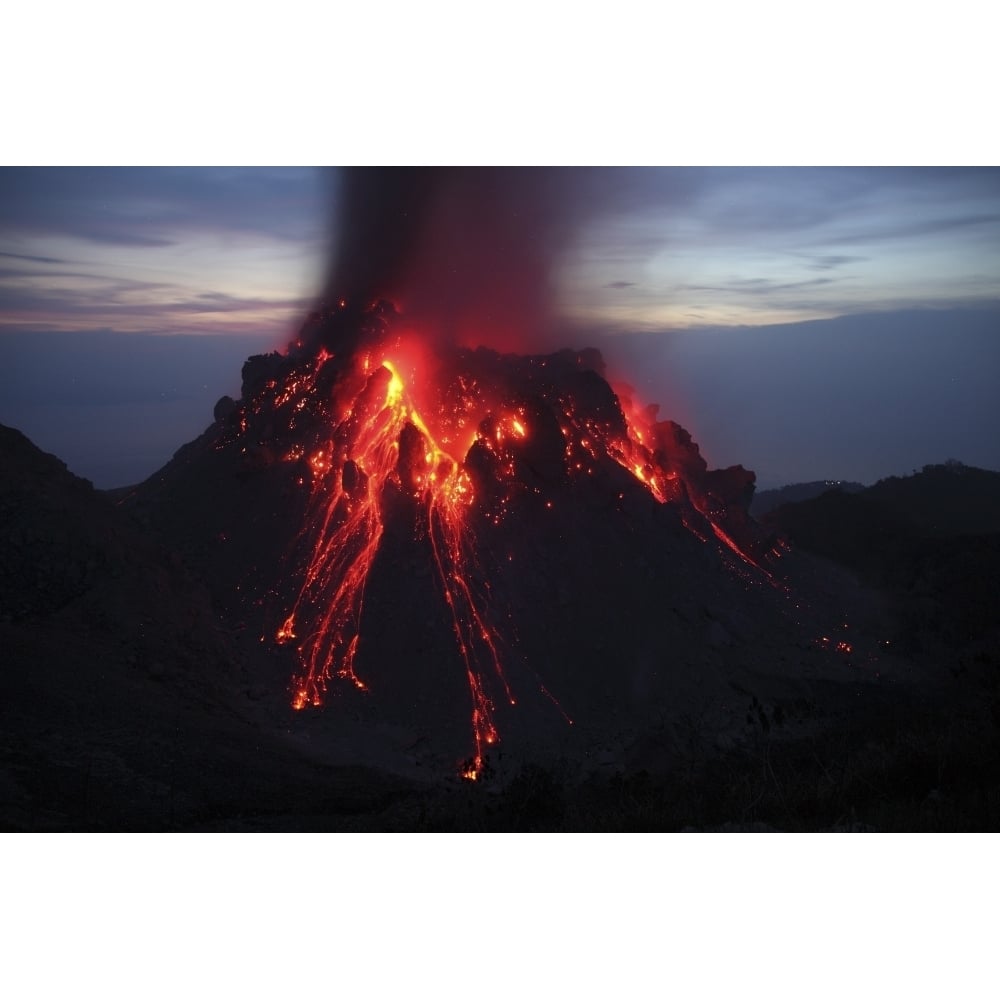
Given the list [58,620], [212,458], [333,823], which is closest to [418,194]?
[212,458]

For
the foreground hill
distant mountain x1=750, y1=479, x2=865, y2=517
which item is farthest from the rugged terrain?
distant mountain x1=750, y1=479, x2=865, y2=517

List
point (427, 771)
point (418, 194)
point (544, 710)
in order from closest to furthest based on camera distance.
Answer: point (427, 771) → point (544, 710) → point (418, 194)

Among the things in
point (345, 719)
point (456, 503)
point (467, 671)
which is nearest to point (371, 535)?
point (456, 503)

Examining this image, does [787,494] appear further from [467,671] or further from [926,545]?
[467,671]

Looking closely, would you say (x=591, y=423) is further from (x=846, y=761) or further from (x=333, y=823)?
(x=333, y=823)

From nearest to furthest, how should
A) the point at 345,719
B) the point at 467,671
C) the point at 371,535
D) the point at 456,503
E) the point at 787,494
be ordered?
the point at 345,719 < the point at 467,671 < the point at 371,535 < the point at 456,503 < the point at 787,494

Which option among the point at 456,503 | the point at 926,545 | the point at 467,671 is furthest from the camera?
the point at 926,545

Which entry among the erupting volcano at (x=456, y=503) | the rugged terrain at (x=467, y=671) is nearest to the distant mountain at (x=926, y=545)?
the rugged terrain at (x=467, y=671)

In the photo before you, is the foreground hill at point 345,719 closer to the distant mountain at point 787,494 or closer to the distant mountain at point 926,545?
the distant mountain at point 926,545

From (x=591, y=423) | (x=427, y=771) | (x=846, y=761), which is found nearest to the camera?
(x=846, y=761)
